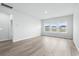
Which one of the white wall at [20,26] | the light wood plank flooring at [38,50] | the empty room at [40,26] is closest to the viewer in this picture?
the light wood plank flooring at [38,50]

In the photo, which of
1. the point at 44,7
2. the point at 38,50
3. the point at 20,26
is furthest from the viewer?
the point at 20,26

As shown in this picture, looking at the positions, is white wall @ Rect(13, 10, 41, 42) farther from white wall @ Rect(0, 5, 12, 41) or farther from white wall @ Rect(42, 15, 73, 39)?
white wall @ Rect(42, 15, 73, 39)

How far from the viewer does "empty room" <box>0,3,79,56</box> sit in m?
3.68

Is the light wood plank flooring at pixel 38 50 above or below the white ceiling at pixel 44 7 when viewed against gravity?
below

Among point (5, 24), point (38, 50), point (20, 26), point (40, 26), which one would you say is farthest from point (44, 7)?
point (40, 26)

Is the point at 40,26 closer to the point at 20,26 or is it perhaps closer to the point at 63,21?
the point at 63,21

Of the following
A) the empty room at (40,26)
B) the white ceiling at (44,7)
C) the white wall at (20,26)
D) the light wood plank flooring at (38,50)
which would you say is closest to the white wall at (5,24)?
the empty room at (40,26)

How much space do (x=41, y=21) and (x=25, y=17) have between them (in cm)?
344

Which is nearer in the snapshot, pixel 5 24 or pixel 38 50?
pixel 38 50

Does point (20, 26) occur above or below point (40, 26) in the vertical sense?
below

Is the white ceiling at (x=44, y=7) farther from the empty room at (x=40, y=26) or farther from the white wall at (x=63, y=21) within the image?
the white wall at (x=63, y=21)

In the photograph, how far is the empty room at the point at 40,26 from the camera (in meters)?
3.68

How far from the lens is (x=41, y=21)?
909 centimetres

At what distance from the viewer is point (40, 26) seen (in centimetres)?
898
